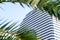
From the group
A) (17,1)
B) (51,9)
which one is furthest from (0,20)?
Answer: (51,9)

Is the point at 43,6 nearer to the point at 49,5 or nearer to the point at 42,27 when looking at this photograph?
the point at 49,5

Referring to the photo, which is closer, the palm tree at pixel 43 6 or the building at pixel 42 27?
the palm tree at pixel 43 6

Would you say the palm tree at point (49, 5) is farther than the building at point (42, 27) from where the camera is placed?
No

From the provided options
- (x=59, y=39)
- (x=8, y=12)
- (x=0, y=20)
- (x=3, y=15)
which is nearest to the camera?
(x=0, y=20)

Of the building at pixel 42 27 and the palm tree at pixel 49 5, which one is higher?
the building at pixel 42 27

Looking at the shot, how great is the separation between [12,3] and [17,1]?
6 cm

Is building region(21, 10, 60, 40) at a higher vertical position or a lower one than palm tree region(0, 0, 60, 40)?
higher

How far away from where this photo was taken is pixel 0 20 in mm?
2471

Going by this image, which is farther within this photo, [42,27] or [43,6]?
[42,27]

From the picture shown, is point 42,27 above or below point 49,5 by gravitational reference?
above

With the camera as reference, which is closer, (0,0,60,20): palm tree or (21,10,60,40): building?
(0,0,60,20): palm tree

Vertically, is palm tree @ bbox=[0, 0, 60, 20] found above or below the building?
below

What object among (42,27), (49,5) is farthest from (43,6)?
(42,27)

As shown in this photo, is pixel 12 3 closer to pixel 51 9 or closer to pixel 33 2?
pixel 33 2
